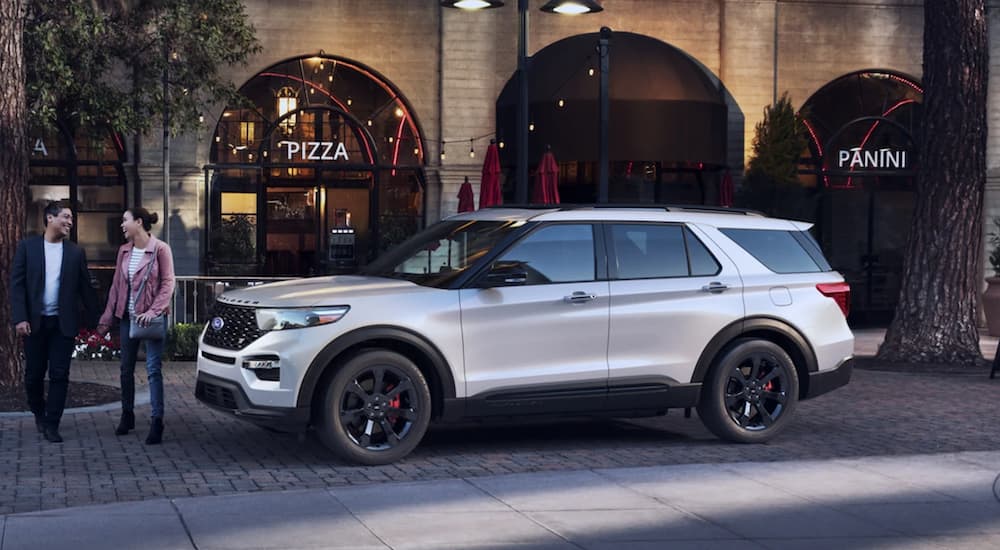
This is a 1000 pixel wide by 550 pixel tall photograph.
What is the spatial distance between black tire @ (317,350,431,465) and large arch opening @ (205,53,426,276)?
44.6 ft

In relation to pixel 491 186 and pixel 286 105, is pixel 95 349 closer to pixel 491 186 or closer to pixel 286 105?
pixel 491 186

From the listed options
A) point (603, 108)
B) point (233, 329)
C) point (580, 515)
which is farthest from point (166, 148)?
point (580, 515)

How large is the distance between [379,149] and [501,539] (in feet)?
54.7

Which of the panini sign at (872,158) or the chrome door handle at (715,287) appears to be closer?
the chrome door handle at (715,287)

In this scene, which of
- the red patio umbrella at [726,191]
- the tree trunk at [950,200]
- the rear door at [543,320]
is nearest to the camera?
the rear door at [543,320]

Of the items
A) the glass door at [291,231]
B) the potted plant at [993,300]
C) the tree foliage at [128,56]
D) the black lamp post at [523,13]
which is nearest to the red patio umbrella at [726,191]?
the potted plant at [993,300]

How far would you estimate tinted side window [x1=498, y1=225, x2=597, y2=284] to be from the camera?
1067cm

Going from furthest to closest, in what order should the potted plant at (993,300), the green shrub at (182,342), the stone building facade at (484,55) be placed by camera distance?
1. the potted plant at (993,300)
2. the stone building facade at (484,55)
3. the green shrub at (182,342)

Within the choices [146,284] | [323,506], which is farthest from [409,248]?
[323,506]

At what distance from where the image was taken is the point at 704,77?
23.8 metres

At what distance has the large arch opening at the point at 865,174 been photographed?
25422 mm

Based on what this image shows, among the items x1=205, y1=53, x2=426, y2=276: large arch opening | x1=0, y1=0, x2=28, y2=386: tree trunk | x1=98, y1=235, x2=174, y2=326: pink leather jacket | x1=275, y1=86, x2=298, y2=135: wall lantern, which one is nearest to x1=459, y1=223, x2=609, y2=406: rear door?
x1=98, y1=235, x2=174, y2=326: pink leather jacket

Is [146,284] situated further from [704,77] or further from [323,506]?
[704,77]

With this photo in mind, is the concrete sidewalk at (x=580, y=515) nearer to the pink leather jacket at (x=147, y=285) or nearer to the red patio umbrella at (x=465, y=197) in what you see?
the pink leather jacket at (x=147, y=285)
